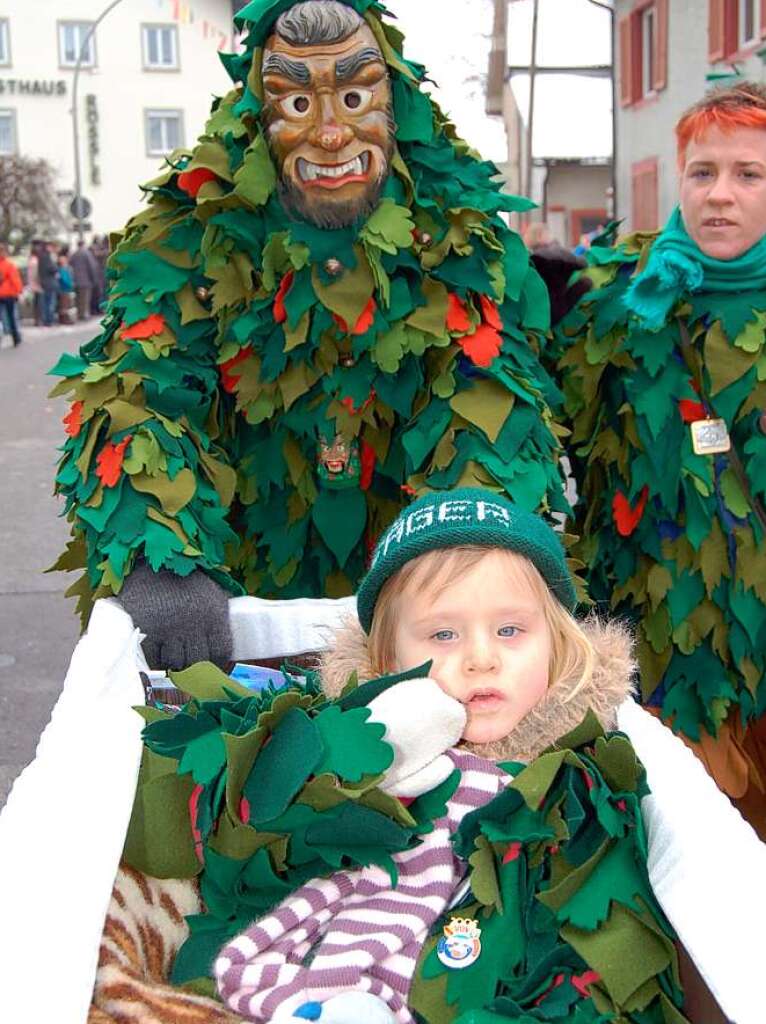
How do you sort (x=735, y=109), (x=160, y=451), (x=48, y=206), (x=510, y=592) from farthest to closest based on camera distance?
(x=48, y=206), (x=735, y=109), (x=160, y=451), (x=510, y=592)

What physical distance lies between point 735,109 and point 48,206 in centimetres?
3397

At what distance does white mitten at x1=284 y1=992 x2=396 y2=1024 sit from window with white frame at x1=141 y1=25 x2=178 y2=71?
4249cm

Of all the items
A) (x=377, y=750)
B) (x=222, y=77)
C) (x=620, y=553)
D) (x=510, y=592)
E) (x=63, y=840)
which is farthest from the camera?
(x=222, y=77)

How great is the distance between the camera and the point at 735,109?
2723mm

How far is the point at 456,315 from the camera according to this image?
2.66m

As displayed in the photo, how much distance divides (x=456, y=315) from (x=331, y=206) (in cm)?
32

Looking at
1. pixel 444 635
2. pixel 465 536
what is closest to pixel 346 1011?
pixel 444 635

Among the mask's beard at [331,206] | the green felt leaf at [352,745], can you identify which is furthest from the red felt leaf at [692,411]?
the green felt leaf at [352,745]

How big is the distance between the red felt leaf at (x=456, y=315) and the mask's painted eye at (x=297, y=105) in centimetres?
44

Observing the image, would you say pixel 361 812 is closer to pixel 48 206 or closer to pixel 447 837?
pixel 447 837

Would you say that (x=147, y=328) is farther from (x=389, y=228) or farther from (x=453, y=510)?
(x=453, y=510)

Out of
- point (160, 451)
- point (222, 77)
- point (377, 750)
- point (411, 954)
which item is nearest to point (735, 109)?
point (160, 451)

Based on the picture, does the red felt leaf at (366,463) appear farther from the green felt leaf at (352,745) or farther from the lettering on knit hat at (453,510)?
the green felt leaf at (352,745)

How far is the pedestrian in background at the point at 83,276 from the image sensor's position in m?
24.8
